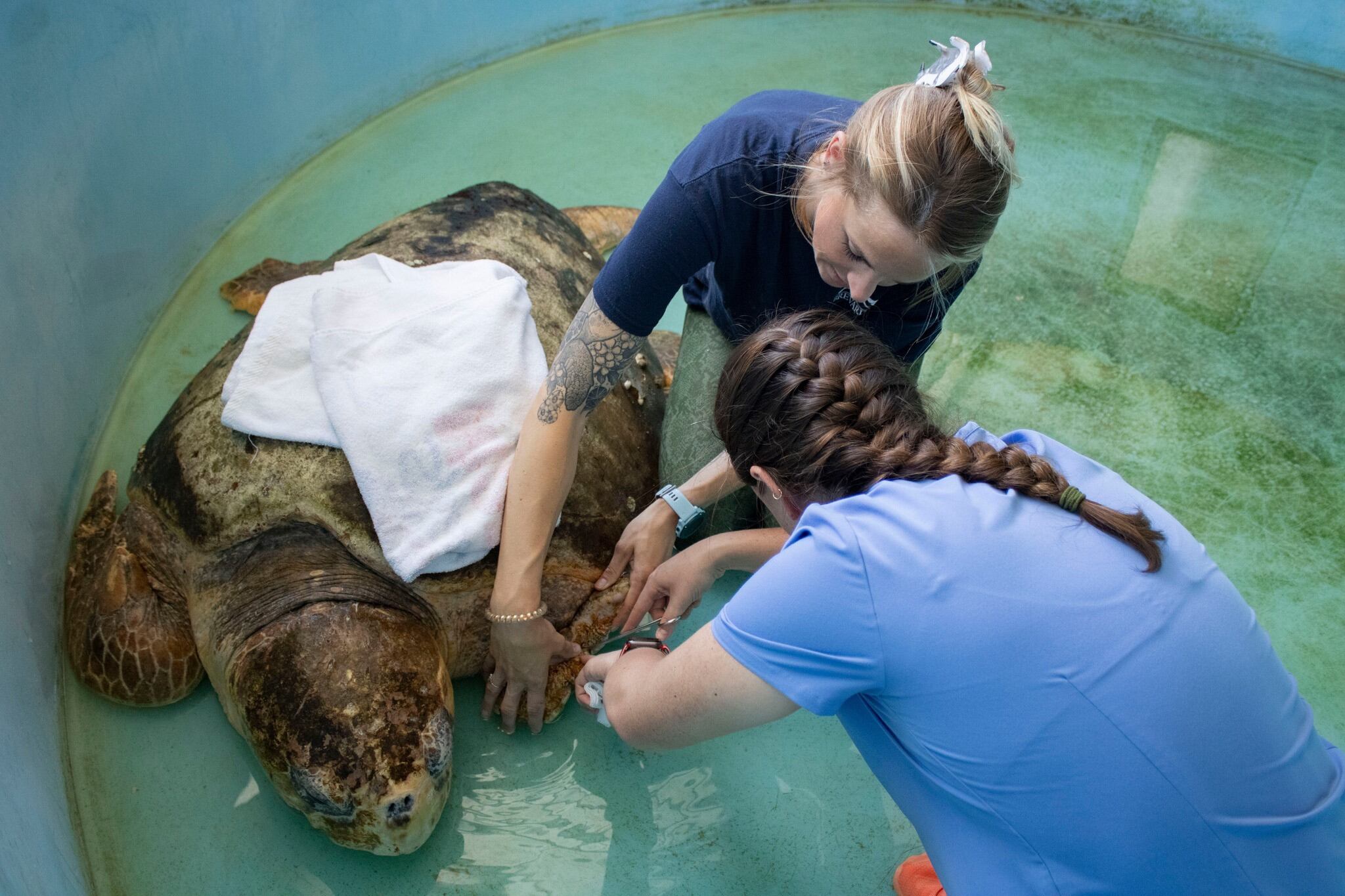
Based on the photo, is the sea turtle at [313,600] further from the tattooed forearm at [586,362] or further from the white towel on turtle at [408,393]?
the tattooed forearm at [586,362]

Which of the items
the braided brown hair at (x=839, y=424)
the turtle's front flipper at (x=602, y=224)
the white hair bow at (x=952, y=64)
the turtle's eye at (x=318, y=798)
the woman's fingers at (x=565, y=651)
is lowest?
the turtle's eye at (x=318, y=798)

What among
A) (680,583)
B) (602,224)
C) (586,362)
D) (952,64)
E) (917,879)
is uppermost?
(952,64)

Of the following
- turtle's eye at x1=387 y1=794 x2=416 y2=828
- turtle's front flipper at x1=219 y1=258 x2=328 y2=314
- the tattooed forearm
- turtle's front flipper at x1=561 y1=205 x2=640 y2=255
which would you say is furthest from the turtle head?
turtle's front flipper at x1=561 y1=205 x2=640 y2=255

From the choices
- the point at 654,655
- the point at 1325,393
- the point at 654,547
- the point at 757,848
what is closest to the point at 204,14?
the point at 654,547

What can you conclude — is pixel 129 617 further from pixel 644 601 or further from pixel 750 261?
pixel 750 261

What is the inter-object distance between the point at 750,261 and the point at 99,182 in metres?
1.72

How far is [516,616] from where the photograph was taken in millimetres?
1695

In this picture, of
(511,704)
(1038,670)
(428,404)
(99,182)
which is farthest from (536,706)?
(99,182)

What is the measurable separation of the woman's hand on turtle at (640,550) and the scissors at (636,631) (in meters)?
0.04

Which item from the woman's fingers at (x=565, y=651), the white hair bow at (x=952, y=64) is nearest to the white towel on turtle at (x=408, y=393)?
the woman's fingers at (x=565, y=651)

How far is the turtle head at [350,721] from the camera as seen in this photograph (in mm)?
1566

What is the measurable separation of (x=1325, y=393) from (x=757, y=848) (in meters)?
2.17

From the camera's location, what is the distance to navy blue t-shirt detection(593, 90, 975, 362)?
5.22 feet

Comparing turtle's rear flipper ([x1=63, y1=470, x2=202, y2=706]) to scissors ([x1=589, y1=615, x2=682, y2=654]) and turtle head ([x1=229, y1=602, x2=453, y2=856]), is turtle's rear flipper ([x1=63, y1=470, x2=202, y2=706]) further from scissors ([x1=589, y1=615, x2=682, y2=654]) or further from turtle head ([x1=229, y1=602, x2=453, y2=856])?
scissors ([x1=589, y1=615, x2=682, y2=654])
